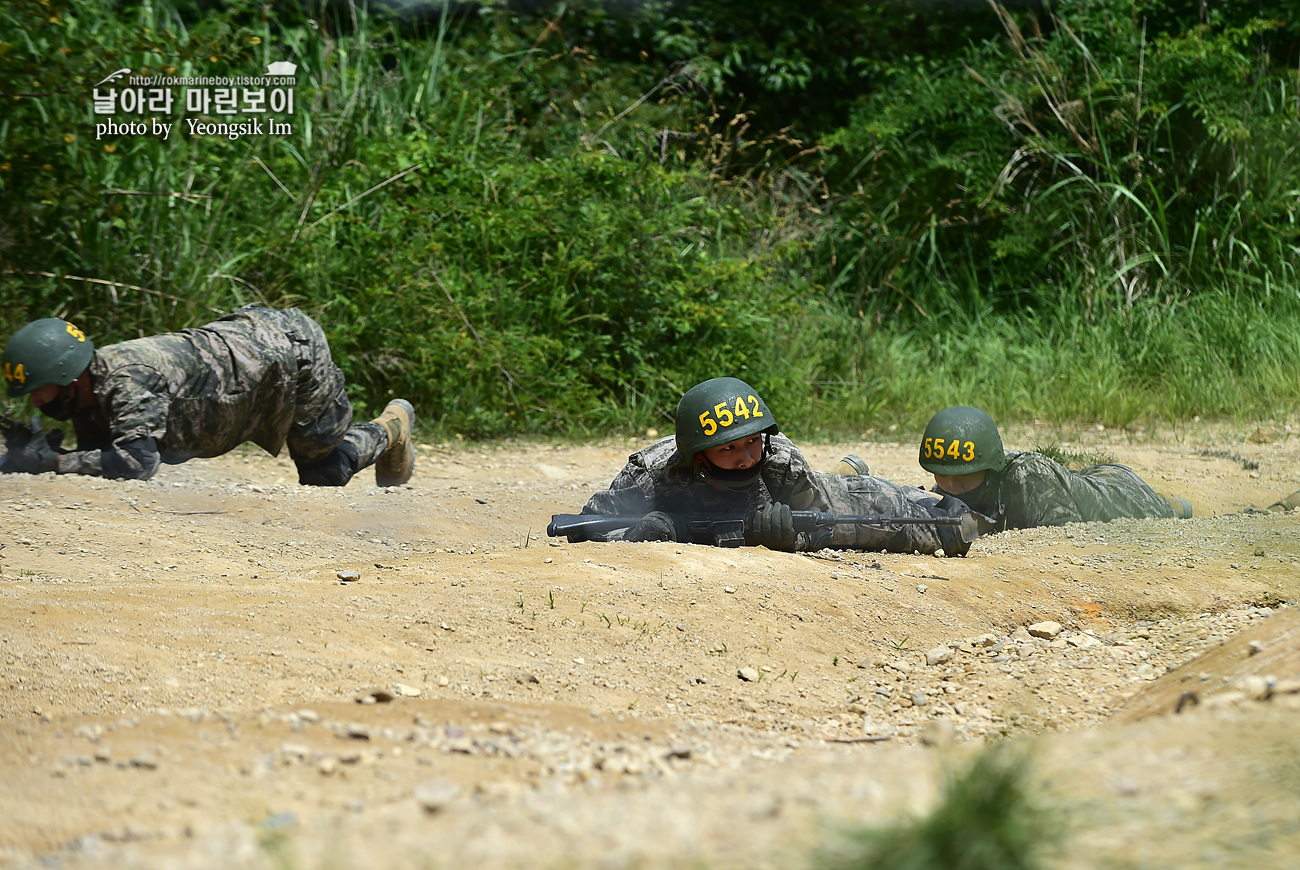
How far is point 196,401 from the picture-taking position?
573cm

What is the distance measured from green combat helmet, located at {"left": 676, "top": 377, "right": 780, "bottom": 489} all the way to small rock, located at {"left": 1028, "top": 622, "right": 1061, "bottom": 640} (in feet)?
3.99

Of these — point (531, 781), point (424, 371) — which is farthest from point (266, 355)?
point (531, 781)

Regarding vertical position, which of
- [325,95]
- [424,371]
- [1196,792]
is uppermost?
[325,95]

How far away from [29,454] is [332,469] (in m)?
1.48

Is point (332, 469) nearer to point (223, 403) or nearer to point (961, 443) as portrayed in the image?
point (223, 403)

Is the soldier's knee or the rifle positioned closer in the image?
the rifle

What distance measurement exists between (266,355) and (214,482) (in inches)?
27.1

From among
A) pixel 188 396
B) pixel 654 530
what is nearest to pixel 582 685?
pixel 654 530

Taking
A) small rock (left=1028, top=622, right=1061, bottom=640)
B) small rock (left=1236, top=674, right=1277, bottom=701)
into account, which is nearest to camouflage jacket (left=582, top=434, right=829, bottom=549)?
small rock (left=1028, top=622, right=1061, bottom=640)

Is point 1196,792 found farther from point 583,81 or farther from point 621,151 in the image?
point 583,81

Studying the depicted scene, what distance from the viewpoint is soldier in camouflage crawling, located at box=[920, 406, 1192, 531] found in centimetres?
517

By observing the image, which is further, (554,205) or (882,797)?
(554,205)

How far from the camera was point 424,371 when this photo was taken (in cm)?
769

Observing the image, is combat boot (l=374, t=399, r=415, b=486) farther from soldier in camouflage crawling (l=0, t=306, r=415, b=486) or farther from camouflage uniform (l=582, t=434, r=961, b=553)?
camouflage uniform (l=582, t=434, r=961, b=553)
